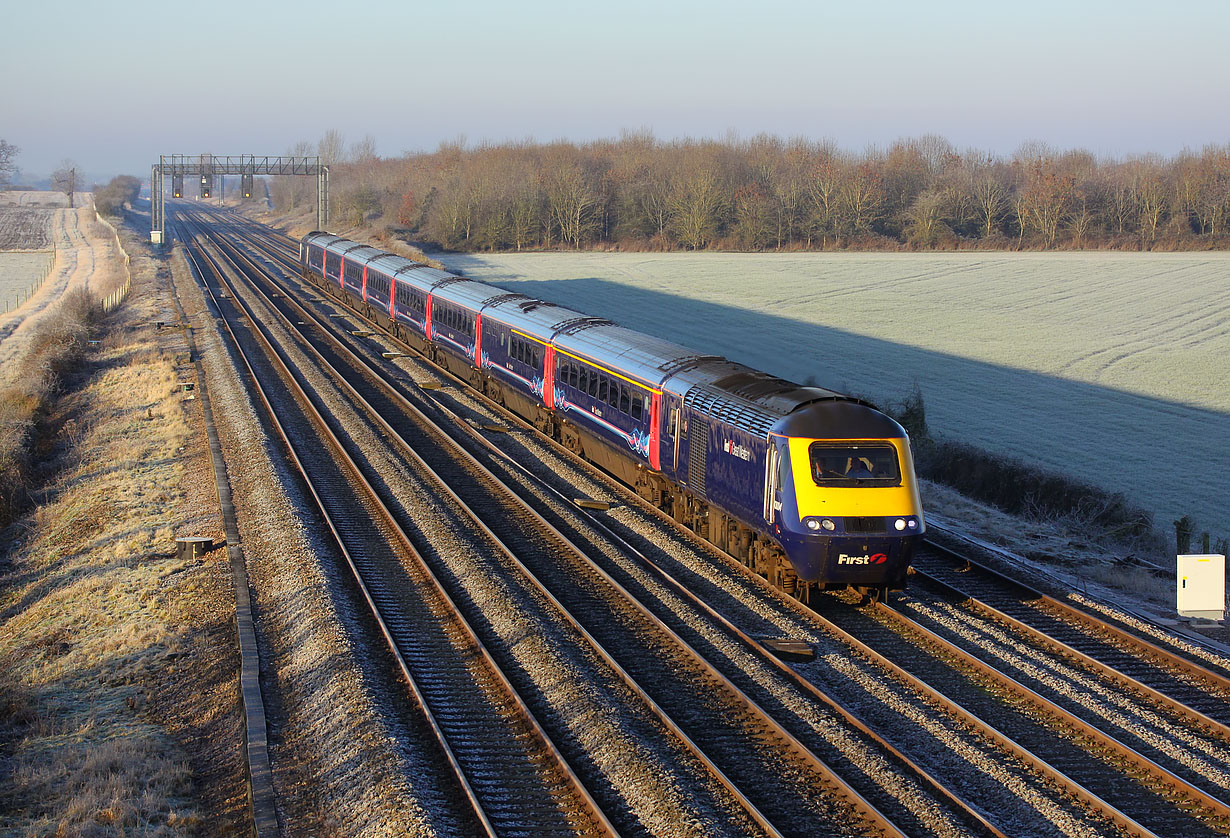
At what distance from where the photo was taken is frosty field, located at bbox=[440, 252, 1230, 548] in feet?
99.0

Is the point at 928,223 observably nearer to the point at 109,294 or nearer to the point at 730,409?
the point at 109,294

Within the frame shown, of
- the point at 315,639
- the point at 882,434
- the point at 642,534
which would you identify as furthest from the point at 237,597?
the point at 882,434

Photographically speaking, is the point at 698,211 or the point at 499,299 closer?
the point at 499,299

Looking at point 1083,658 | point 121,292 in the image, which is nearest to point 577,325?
point 1083,658

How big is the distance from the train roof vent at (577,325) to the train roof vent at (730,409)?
675cm

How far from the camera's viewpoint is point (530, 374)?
81.7 feet

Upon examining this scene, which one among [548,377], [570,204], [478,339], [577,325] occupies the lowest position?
[548,377]

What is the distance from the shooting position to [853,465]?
46.0 feet

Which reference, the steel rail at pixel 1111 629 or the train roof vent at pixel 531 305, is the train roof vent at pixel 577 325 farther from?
the steel rail at pixel 1111 629

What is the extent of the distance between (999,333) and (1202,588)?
37403mm

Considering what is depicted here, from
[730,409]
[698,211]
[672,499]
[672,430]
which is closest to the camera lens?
[730,409]

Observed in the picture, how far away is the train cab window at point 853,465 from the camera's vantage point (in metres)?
13.9

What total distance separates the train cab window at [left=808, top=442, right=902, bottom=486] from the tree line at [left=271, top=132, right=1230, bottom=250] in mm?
72849

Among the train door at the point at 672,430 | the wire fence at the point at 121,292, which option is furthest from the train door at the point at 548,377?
the wire fence at the point at 121,292
